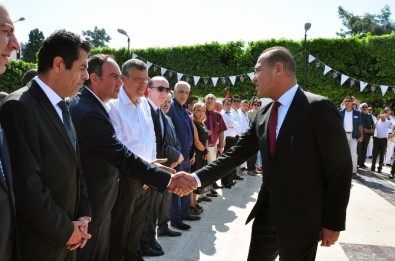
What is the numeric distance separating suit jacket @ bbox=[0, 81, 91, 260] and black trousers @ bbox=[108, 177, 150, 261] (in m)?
1.21

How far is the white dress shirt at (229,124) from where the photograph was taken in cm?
1046

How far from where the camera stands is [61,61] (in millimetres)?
2488

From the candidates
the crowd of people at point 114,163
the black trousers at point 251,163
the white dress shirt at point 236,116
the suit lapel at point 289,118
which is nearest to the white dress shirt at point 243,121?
the white dress shirt at point 236,116

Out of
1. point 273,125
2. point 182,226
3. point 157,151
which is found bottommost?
point 182,226

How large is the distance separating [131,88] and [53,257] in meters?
2.08

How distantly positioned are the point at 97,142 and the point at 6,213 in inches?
52.4

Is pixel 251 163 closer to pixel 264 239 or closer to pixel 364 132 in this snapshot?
pixel 364 132

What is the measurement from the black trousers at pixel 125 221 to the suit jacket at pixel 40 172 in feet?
3.96

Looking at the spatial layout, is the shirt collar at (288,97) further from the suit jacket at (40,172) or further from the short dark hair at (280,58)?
the suit jacket at (40,172)

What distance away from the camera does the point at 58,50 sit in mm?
2496

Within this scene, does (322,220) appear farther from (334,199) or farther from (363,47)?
(363,47)

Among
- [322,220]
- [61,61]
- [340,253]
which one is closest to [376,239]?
[340,253]

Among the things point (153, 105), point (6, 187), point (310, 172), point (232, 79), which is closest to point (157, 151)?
point (153, 105)

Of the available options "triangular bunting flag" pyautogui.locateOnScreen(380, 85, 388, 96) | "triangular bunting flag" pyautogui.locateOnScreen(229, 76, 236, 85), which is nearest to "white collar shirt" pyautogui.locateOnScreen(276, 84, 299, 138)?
"triangular bunting flag" pyautogui.locateOnScreen(229, 76, 236, 85)
